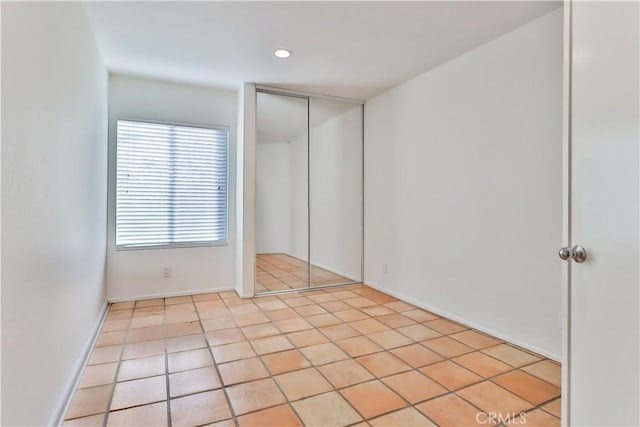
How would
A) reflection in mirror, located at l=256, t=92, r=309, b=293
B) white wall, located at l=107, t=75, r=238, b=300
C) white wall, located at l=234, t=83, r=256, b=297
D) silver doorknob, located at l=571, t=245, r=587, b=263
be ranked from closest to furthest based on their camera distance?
1. silver doorknob, located at l=571, t=245, r=587, b=263
2. white wall, located at l=107, t=75, r=238, b=300
3. white wall, located at l=234, t=83, r=256, b=297
4. reflection in mirror, located at l=256, t=92, r=309, b=293

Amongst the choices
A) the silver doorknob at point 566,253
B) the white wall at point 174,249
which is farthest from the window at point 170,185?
the silver doorknob at point 566,253

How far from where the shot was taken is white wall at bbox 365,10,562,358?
7.70ft

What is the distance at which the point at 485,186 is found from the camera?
2.78m

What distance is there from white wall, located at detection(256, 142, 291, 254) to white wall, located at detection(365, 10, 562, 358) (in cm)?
133

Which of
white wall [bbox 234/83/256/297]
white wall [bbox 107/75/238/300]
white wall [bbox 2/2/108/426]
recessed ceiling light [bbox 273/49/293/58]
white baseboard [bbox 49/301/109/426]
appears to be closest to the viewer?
white wall [bbox 2/2/108/426]

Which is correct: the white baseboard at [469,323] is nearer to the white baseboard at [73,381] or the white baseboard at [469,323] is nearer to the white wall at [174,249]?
the white wall at [174,249]

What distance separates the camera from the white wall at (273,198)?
4.30m

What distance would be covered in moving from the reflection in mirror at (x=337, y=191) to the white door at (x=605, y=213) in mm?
3098

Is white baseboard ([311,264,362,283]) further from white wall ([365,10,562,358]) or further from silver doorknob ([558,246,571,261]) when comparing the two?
silver doorknob ([558,246,571,261])

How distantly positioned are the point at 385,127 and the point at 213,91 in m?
2.04

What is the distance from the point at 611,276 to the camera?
1267mm

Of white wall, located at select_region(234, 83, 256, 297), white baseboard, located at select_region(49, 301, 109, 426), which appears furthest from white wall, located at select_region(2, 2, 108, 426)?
white wall, located at select_region(234, 83, 256, 297)

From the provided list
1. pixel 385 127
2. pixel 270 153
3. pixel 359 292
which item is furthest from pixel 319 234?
pixel 385 127

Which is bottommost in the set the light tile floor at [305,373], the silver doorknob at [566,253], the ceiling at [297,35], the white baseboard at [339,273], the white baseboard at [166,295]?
the light tile floor at [305,373]
